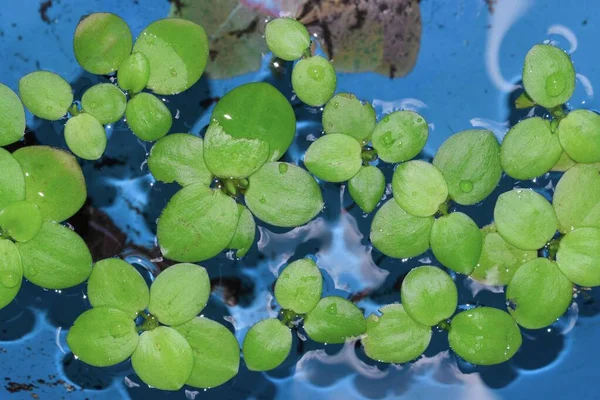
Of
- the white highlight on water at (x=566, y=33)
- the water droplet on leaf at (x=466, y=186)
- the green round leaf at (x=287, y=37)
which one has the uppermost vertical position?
the white highlight on water at (x=566, y=33)

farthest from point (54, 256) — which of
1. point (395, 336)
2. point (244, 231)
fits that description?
point (395, 336)

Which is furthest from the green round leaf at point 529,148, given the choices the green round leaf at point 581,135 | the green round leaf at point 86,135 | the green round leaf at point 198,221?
the green round leaf at point 86,135

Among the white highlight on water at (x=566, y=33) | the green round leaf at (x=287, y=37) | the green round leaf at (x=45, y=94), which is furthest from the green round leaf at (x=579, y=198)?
the green round leaf at (x=45, y=94)

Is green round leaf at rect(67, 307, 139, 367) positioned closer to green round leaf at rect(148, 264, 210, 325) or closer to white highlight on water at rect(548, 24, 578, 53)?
green round leaf at rect(148, 264, 210, 325)

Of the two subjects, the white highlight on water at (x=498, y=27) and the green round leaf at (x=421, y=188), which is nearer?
the green round leaf at (x=421, y=188)

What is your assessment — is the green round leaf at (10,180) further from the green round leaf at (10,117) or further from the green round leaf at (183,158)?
the green round leaf at (183,158)

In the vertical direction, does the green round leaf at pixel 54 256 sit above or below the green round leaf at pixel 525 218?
below

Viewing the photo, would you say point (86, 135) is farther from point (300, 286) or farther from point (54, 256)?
point (300, 286)
